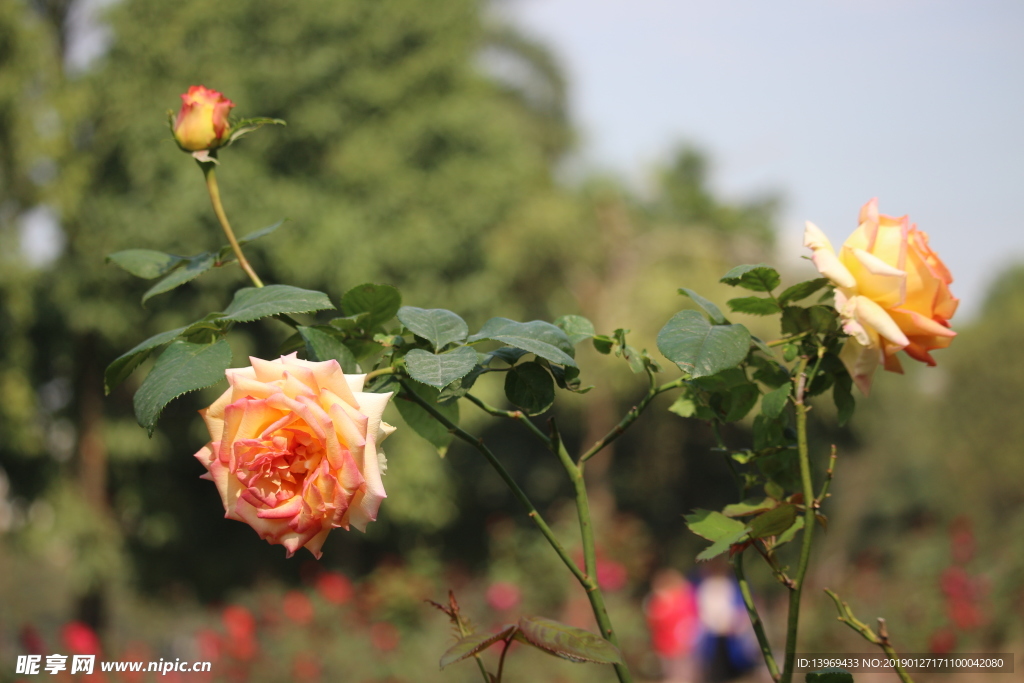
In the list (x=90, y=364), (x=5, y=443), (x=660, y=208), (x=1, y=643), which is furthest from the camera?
(x=660, y=208)

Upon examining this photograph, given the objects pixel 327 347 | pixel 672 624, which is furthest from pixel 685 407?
pixel 672 624

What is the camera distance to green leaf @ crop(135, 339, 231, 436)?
441 millimetres

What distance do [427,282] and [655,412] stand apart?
11.2 ft

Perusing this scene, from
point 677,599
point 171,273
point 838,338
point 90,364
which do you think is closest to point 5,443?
point 90,364

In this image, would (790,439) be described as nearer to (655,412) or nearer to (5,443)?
(5,443)

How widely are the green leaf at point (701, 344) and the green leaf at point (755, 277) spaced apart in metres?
0.04

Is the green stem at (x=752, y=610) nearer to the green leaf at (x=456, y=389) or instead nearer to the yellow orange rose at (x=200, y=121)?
the green leaf at (x=456, y=389)

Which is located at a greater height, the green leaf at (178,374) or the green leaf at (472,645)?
the green leaf at (178,374)

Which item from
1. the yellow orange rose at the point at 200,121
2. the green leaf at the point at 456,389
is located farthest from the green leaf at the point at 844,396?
the yellow orange rose at the point at 200,121

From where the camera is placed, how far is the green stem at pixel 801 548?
0.48m

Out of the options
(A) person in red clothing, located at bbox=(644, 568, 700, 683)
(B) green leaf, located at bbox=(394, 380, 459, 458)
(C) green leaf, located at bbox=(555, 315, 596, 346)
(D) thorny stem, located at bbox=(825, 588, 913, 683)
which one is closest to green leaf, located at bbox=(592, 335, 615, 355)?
(C) green leaf, located at bbox=(555, 315, 596, 346)

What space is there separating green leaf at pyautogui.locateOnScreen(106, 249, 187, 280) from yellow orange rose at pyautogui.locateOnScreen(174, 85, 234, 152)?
9cm

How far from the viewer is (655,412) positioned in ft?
29.0

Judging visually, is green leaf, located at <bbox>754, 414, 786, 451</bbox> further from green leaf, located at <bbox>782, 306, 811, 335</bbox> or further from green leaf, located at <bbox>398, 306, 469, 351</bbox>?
green leaf, located at <bbox>398, 306, 469, 351</bbox>
